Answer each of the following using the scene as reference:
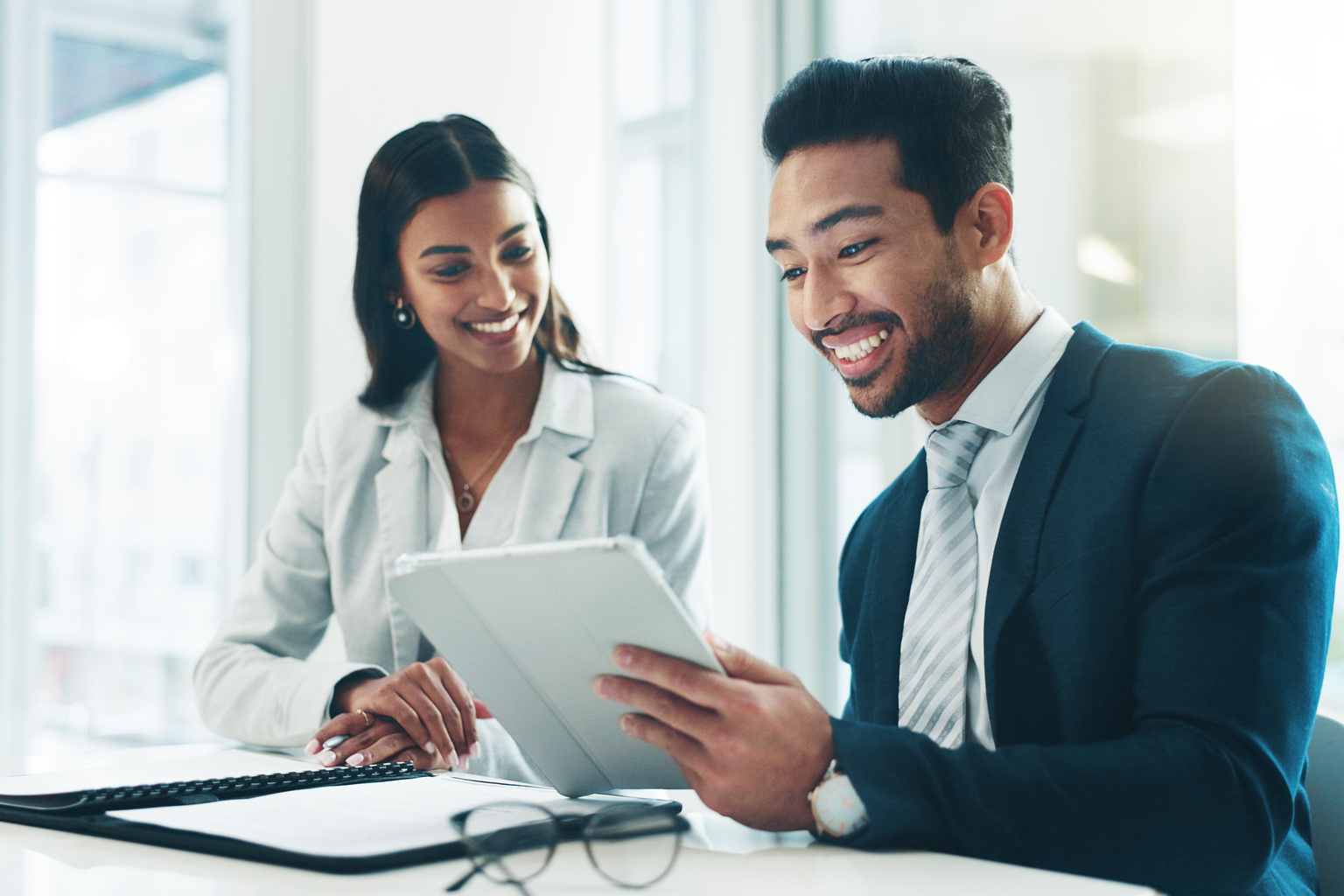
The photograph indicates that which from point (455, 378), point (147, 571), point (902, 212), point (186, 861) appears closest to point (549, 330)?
point (455, 378)

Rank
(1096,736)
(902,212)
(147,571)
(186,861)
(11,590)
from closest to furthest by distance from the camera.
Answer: (186,861), (1096,736), (902,212), (11,590), (147,571)

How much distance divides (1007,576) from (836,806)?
0.36 metres

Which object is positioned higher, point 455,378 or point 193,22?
point 193,22

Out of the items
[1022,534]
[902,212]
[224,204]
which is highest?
[224,204]

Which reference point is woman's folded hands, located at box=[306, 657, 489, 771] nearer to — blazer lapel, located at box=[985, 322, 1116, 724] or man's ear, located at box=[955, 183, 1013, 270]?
blazer lapel, located at box=[985, 322, 1116, 724]

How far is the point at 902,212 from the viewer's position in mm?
1294

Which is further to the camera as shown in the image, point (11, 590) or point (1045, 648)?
point (11, 590)

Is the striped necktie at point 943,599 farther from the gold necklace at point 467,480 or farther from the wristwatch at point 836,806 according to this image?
the gold necklace at point 467,480

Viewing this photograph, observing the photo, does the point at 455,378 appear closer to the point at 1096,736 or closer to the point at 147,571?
the point at 147,571

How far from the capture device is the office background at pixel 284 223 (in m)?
2.12

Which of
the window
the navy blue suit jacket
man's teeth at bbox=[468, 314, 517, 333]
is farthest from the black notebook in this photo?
the window

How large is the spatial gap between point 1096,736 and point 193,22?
2.36 m

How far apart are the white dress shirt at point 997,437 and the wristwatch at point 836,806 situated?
352 mm

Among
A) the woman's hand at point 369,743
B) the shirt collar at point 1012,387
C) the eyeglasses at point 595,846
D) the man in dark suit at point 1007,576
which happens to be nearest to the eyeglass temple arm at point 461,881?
the eyeglasses at point 595,846
